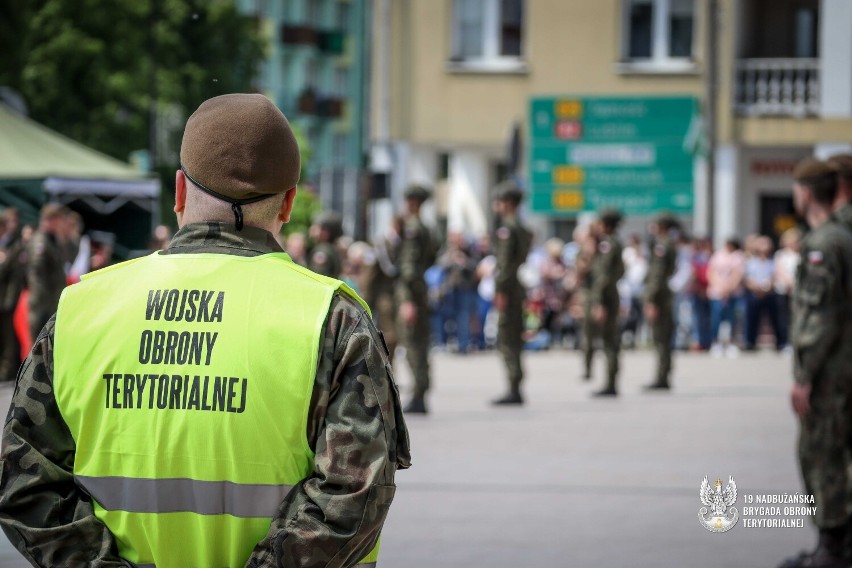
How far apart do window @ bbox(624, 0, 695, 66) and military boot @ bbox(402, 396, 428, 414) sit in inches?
767

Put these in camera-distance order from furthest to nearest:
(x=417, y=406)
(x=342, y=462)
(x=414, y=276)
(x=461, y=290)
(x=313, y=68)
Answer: (x=313, y=68)
(x=461, y=290)
(x=414, y=276)
(x=417, y=406)
(x=342, y=462)

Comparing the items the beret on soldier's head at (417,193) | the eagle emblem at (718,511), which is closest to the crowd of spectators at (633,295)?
the beret on soldier's head at (417,193)

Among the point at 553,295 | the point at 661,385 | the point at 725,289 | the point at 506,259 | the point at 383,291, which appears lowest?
the point at 661,385

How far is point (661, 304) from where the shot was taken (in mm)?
19500

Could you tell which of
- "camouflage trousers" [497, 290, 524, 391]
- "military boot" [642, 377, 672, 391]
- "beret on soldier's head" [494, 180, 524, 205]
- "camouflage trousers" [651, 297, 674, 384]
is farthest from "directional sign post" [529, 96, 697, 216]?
"camouflage trousers" [497, 290, 524, 391]

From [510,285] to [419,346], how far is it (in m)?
1.51

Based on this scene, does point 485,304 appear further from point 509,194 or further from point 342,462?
point 342,462

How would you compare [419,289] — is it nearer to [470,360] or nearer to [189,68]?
[470,360]

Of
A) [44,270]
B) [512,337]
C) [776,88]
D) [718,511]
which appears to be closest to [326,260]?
[512,337]

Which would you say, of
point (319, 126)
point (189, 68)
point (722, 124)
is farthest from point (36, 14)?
point (319, 126)

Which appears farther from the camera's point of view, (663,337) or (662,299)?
(662,299)

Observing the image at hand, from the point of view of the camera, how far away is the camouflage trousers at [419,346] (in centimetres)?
1577

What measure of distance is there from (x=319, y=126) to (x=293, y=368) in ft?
259

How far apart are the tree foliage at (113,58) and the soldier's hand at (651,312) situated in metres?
11.9
